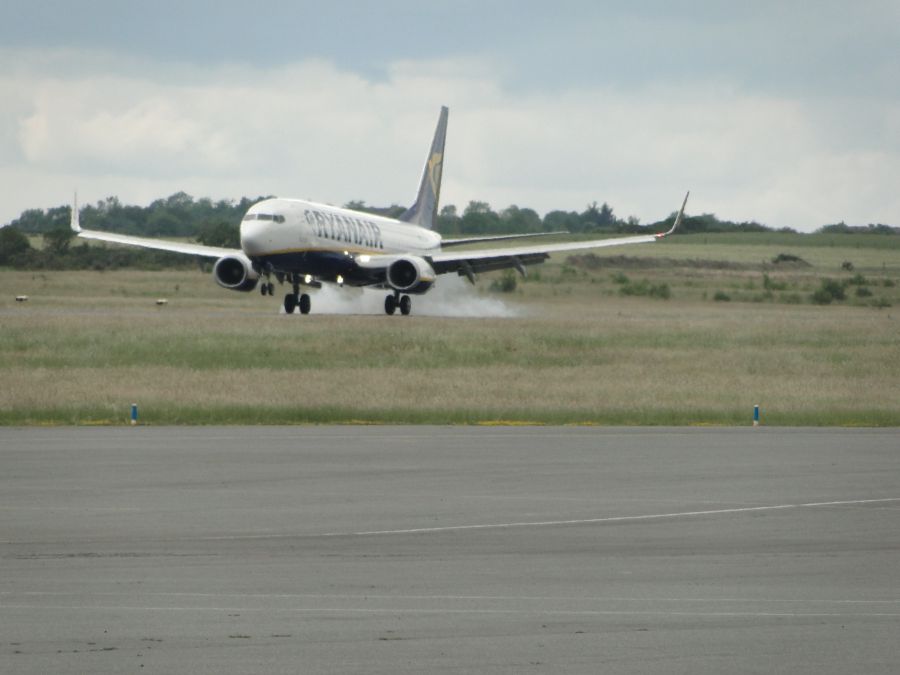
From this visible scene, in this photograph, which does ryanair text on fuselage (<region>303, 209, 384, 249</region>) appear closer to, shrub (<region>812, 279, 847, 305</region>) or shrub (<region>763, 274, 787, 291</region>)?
shrub (<region>812, 279, 847, 305</region>)

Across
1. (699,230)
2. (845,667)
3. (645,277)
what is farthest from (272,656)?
(699,230)

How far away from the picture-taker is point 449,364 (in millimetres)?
41656

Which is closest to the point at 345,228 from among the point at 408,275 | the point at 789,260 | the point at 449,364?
the point at 408,275

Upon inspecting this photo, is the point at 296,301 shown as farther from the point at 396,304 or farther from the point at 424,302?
the point at 424,302

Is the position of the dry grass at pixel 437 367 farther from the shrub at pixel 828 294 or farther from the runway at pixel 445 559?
the shrub at pixel 828 294

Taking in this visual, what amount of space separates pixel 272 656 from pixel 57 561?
4.17 meters

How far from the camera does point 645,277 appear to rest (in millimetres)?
98062

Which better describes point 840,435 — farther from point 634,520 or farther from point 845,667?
point 845,667

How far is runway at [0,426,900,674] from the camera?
988 centimetres

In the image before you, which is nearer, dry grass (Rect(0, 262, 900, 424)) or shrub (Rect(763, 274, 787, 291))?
dry grass (Rect(0, 262, 900, 424))

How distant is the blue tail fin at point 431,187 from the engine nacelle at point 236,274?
525 inches

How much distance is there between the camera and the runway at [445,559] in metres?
9.88

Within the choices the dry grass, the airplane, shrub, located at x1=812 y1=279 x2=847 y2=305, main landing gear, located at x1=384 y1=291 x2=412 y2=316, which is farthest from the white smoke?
shrub, located at x1=812 y1=279 x2=847 y2=305

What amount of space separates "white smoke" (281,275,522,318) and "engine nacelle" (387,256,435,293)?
4.45m
